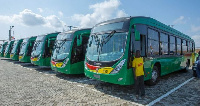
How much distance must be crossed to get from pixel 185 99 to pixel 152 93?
1226mm

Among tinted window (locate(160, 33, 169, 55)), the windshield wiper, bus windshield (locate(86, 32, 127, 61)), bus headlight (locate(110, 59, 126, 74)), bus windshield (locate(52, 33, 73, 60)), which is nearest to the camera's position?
bus headlight (locate(110, 59, 126, 74))

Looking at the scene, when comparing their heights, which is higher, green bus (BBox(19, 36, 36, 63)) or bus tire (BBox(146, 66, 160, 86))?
green bus (BBox(19, 36, 36, 63))

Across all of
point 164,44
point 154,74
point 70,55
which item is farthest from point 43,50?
point 164,44

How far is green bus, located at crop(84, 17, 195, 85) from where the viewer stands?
6324 mm

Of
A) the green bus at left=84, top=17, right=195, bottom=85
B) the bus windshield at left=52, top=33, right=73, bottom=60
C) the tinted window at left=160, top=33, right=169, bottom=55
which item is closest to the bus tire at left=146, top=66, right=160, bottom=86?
the green bus at left=84, top=17, right=195, bottom=85

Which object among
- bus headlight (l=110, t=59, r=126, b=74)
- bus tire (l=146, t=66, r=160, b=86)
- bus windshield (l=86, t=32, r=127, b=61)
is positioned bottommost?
bus tire (l=146, t=66, r=160, b=86)

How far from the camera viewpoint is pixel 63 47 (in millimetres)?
10570

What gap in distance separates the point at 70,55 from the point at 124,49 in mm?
4392

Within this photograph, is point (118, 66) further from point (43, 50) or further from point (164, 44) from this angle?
point (43, 50)

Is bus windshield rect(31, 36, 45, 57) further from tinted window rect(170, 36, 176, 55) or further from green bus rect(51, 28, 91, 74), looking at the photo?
tinted window rect(170, 36, 176, 55)

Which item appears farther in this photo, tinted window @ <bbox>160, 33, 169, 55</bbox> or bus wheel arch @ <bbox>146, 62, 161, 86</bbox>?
tinted window @ <bbox>160, 33, 169, 55</bbox>

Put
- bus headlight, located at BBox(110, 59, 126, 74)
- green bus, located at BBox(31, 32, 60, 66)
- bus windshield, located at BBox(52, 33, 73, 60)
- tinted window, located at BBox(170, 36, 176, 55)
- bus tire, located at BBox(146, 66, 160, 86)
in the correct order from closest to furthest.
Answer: bus headlight, located at BBox(110, 59, 126, 74)
bus tire, located at BBox(146, 66, 160, 86)
tinted window, located at BBox(170, 36, 176, 55)
bus windshield, located at BBox(52, 33, 73, 60)
green bus, located at BBox(31, 32, 60, 66)

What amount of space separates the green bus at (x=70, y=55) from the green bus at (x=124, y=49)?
2323mm

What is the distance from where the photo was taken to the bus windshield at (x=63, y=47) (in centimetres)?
1019
